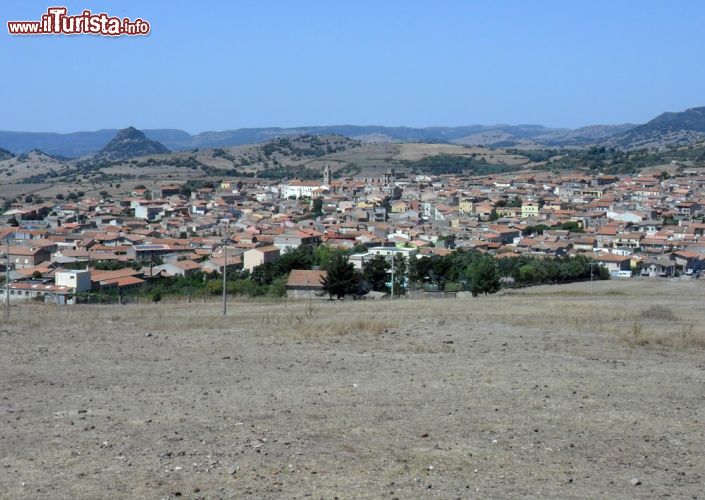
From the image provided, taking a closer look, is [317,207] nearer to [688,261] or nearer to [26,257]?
[26,257]

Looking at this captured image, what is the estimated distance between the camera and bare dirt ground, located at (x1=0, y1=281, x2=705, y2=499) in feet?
21.8

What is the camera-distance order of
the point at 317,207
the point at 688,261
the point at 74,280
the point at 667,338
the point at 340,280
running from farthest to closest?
the point at 317,207, the point at 688,261, the point at 74,280, the point at 340,280, the point at 667,338

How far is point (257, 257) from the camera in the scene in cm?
4394

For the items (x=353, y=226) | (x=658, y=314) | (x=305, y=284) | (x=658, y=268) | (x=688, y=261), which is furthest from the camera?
(x=353, y=226)

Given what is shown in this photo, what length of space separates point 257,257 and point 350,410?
35.6m

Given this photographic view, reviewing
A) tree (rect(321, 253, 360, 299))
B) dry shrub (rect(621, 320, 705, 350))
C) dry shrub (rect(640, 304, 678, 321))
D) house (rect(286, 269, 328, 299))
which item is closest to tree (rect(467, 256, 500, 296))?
tree (rect(321, 253, 360, 299))

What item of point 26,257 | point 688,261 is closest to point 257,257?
point 26,257

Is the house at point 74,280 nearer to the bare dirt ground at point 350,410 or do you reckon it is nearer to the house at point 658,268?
the bare dirt ground at point 350,410

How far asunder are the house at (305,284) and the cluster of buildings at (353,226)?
0.92 feet

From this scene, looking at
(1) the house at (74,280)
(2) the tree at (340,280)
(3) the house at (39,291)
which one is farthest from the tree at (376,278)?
(3) the house at (39,291)

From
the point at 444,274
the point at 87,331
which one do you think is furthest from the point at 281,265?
the point at 87,331

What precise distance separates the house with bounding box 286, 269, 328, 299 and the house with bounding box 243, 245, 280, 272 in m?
10.4

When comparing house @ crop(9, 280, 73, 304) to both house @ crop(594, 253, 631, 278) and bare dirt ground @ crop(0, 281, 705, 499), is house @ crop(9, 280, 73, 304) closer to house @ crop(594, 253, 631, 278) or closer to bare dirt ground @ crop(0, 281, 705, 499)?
bare dirt ground @ crop(0, 281, 705, 499)

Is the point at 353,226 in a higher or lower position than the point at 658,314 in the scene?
lower
